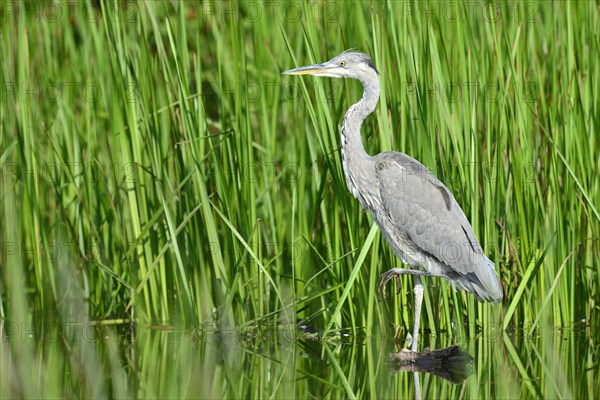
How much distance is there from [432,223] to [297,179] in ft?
2.53

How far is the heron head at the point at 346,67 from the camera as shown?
5070mm

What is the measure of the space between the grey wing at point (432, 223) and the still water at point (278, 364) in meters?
0.38

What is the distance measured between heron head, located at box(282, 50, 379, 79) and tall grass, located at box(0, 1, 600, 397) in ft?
0.29

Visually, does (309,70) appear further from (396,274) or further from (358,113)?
(396,274)

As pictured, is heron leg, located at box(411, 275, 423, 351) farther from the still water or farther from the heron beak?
the heron beak

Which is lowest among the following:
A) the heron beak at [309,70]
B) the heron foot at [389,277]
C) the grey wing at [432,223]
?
the heron foot at [389,277]

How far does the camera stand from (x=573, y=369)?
15.1 feet

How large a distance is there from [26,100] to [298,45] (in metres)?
1.57

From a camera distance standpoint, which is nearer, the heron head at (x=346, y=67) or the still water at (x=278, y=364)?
the still water at (x=278, y=364)

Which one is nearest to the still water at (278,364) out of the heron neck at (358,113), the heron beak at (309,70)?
the heron neck at (358,113)

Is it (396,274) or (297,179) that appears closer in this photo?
(396,274)

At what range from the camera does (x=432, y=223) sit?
17.0 feet

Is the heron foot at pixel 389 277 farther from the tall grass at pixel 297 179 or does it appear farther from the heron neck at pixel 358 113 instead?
the heron neck at pixel 358 113

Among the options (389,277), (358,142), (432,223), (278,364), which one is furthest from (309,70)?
(278,364)
